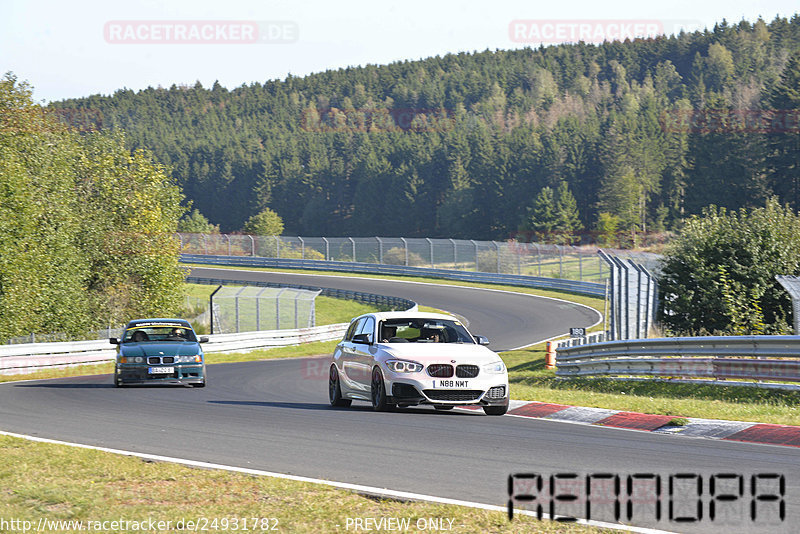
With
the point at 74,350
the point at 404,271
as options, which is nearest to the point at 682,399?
the point at 74,350

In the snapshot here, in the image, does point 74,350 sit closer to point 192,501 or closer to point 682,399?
point 682,399

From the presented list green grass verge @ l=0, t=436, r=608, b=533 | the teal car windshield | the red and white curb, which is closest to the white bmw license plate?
the red and white curb

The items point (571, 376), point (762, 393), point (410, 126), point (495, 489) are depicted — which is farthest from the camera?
point (410, 126)

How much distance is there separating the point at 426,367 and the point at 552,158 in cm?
12019

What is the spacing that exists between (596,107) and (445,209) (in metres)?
50.2

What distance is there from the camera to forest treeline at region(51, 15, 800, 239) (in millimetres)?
95625

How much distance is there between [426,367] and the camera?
13.3 m

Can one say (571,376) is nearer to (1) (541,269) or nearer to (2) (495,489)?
(2) (495,489)

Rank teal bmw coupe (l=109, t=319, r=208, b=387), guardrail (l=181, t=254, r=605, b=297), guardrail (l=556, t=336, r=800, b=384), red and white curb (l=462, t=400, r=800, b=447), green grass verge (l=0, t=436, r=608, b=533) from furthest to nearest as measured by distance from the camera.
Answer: guardrail (l=181, t=254, r=605, b=297), teal bmw coupe (l=109, t=319, r=208, b=387), guardrail (l=556, t=336, r=800, b=384), red and white curb (l=462, t=400, r=800, b=447), green grass verge (l=0, t=436, r=608, b=533)

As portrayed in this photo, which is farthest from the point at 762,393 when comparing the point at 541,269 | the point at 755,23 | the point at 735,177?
the point at 755,23

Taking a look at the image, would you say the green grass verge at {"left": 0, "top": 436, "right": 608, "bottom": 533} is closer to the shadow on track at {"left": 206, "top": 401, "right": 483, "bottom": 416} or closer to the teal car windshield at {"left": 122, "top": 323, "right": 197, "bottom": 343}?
the shadow on track at {"left": 206, "top": 401, "right": 483, "bottom": 416}

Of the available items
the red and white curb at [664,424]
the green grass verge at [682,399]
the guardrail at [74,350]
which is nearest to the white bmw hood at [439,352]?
the red and white curb at [664,424]

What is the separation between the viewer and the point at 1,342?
33.3 meters

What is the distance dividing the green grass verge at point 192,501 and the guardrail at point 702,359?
10.2 m
